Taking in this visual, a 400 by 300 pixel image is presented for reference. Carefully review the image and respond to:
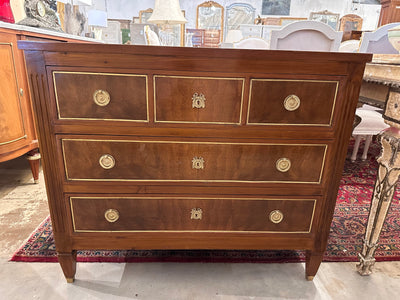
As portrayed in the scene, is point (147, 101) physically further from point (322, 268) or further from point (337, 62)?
point (322, 268)

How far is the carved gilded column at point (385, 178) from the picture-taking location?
1.21 m

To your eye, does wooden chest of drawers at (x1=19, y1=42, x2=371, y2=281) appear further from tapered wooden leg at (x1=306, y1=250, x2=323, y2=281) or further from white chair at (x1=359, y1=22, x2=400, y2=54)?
Result: white chair at (x1=359, y1=22, x2=400, y2=54)

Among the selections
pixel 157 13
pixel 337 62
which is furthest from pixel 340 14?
pixel 337 62

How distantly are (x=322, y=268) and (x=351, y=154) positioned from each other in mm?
2046

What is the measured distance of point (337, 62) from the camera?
1.01m

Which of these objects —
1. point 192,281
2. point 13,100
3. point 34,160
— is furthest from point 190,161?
point 34,160

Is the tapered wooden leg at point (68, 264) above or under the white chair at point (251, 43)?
under

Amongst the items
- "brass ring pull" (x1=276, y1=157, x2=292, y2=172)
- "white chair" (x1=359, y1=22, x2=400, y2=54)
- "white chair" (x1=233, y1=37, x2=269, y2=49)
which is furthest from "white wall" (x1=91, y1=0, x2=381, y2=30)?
"brass ring pull" (x1=276, y1=157, x2=292, y2=172)

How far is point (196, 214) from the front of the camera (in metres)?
1.22

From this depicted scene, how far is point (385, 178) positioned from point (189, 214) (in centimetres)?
94

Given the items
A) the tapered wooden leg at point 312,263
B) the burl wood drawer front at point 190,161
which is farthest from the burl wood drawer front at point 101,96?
the tapered wooden leg at point 312,263

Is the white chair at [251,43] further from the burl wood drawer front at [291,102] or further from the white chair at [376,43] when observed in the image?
the burl wood drawer front at [291,102]

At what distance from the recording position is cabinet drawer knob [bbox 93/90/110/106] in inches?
40.5

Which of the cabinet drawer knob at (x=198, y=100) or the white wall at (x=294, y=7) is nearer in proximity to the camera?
the cabinet drawer knob at (x=198, y=100)
